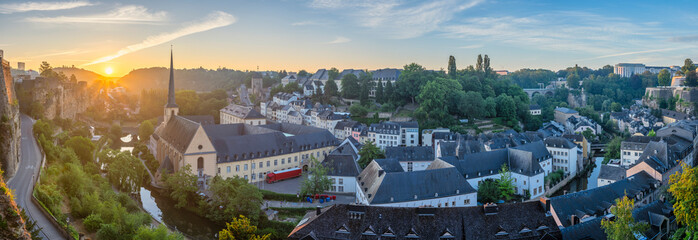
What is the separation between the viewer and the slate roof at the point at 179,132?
4009 centimetres

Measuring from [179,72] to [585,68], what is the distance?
389 ft

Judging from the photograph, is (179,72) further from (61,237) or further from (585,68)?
(61,237)

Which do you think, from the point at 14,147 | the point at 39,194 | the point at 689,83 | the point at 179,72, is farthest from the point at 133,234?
the point at 179,72

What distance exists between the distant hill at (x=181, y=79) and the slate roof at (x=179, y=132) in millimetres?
75324

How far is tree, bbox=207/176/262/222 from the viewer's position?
2991 cm

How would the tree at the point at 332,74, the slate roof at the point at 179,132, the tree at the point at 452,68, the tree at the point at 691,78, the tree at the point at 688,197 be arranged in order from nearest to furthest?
the tree at the point at 688,197 < the slate roof at the point at 179,132 < the tree at the point at 691,78 < the tree at the point at 452,68 < the tree at the point at 332,74

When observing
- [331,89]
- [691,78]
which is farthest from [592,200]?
[691,78]

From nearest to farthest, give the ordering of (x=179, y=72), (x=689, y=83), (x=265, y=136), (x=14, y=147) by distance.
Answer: (x=14, y=147), (x=265, y=136), (x=689, y=83), (x=179, y=72)

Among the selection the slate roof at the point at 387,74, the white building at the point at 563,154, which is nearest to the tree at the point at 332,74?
the slate roof at the point at 387,74

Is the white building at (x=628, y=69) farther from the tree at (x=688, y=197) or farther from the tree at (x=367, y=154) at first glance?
the tree at (x=688, y=197)

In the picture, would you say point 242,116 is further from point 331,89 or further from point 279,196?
point 279,196

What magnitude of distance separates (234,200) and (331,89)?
50.3 meters

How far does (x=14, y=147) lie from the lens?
80.7 feet

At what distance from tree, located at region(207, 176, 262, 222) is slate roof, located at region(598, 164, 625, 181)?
28.0 meters
